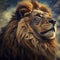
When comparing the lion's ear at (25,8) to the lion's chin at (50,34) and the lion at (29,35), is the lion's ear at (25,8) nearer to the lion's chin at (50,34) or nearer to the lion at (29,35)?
the lion at (29,35)

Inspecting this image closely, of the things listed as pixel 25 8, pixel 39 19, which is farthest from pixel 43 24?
pixel 25 8

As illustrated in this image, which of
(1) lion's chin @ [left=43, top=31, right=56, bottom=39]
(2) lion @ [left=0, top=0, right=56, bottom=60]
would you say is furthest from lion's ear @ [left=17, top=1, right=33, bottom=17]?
(1) lion's chin @ [left=43, top=31, right=56, bottom=39]

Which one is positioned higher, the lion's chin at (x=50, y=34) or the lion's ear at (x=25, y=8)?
the lion's ear at (x=25, y=8)

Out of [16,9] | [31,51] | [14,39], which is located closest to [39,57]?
[31,51]

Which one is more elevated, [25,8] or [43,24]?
[25,8]

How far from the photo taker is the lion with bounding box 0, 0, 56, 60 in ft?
6.66

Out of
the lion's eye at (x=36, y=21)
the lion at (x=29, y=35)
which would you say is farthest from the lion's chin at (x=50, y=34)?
the lion's eye at (x=36, y=21)

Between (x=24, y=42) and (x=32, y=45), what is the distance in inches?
2.8

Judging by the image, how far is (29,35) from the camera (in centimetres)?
207

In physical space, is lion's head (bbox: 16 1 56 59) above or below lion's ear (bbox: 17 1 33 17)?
below

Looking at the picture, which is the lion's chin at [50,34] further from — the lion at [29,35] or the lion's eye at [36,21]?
the lion's eye at [36,21]

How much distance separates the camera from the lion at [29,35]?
203cm

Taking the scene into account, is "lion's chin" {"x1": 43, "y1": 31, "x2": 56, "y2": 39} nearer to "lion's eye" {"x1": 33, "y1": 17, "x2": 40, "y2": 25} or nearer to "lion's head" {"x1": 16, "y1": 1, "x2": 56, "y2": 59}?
"lion's head" {"x1": 16, "y1": 1, "x2": 56, "y2": 59}

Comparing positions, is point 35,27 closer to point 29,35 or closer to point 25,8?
point 29,35
